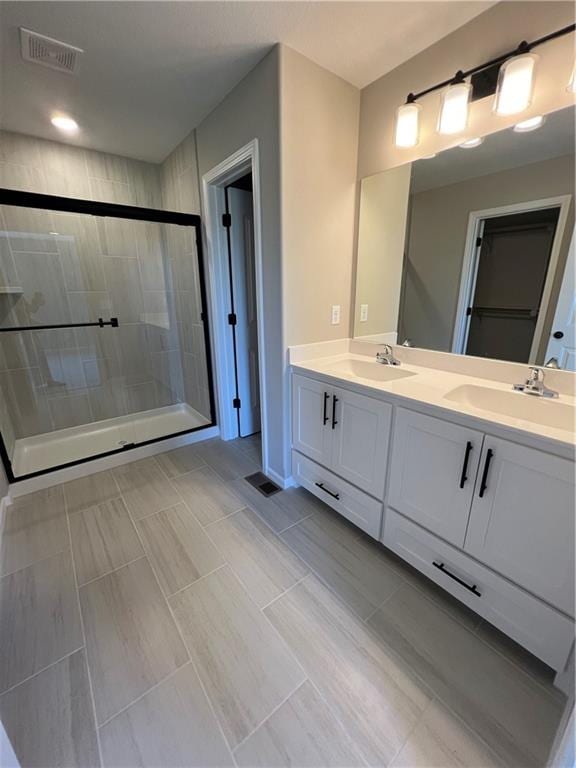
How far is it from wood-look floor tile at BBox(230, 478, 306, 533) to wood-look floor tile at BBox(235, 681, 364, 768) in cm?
81

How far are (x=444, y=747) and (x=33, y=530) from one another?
2.14 m

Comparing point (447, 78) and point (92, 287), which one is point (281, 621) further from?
point (92, 287)

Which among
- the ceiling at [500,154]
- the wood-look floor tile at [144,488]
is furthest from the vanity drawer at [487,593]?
the ceiling at [500,154]

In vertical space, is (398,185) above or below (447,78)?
below

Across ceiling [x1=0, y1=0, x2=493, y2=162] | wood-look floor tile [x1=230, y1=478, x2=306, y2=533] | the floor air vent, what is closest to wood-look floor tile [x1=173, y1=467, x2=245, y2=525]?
wood-look floor tile [x1=230, y1=478, x2=306, y2=533]

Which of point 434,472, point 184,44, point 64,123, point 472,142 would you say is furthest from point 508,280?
point 64,123

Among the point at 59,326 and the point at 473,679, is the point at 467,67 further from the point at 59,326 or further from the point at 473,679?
the point at 59,326

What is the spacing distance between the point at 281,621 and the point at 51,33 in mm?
2789

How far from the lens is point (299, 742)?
3.14ft

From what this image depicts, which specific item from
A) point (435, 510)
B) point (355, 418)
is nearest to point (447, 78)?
point (355, 418)

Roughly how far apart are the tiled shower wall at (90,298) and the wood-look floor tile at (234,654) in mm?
1836

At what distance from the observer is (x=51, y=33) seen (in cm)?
142

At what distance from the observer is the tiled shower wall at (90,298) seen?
2.51m

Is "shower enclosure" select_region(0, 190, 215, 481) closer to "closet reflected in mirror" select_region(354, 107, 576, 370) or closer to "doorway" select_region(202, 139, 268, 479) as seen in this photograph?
"doorway" select_region(202, 139, 268, 479)
